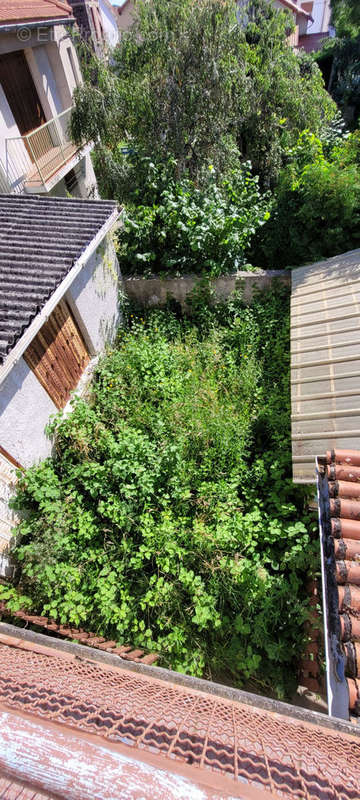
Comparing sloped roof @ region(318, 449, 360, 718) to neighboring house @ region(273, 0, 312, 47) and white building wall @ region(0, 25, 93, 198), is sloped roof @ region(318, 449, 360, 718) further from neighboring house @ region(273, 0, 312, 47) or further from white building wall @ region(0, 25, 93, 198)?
neighboring house @ region(273, 0, 312, 47)

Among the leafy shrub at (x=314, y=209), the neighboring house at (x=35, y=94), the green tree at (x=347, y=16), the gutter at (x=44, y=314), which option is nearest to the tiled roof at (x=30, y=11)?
the neighboring house at (x=35, y=94)

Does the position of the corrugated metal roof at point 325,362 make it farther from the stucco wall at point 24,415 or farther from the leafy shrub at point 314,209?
the stucco wall at point 24,415

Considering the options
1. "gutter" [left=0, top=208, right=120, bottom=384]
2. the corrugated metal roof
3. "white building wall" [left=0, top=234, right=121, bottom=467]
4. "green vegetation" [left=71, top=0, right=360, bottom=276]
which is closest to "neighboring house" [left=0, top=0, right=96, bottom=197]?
"green vegetation" [left=71, top=0, right=360, bottom=276]

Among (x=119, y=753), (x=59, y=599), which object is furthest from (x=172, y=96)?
(x=119, y=753)

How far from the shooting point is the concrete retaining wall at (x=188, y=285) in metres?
7.38

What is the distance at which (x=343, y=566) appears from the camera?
280 centimetres

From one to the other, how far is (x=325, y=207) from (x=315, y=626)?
7000 millimetres

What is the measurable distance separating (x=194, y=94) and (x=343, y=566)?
957cm

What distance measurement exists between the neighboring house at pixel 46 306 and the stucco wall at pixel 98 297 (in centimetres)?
2

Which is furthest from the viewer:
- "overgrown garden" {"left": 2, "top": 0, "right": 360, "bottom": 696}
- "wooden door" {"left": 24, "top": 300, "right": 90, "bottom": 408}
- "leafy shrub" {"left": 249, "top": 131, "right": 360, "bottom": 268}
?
"leafy shrub" {"left": 249, "top": 131, "right": 360, "bottom": 268}

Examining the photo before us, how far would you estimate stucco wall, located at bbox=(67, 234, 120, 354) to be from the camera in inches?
239

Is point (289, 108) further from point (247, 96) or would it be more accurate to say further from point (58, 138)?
point (58, 138)

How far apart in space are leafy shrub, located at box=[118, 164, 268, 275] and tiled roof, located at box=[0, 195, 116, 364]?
1.12 metres

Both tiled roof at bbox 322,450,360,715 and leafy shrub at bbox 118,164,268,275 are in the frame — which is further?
leafy shrub at bbox 118,164,268,275
